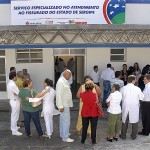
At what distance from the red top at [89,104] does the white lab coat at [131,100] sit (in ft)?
2.85

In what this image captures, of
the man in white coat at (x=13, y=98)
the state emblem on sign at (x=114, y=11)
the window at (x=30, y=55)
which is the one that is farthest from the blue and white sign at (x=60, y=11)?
the man in white coat at (x=13, y=98)

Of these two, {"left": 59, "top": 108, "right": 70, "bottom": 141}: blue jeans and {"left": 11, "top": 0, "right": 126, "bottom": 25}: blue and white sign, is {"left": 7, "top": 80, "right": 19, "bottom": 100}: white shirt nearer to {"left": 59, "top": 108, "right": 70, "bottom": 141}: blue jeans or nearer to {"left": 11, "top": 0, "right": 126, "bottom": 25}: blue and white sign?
{"left": 59, "top": 108, "right": 70, "bottom": 141}: blue jeans

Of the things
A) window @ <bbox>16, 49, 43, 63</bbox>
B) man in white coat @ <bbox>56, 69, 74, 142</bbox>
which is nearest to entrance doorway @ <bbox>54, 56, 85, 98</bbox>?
window @ <bbox>16, 49, 43, 63</bbox>

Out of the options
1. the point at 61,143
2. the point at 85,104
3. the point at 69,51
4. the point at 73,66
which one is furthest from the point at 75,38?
the point at 61,143

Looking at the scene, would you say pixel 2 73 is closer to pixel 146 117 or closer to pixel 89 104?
pixel 89 104

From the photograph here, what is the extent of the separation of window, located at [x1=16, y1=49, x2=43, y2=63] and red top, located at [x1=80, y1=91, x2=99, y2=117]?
5.81 meters

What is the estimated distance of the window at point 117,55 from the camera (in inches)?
469

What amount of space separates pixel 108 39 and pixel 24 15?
11.2 ft

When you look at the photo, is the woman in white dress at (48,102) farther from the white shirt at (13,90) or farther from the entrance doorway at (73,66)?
the entrance doorway at (73,66)

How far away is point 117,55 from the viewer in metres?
11.9

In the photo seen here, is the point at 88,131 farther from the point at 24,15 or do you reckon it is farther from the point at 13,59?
the point at 13,59

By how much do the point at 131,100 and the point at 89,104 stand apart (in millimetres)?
1114

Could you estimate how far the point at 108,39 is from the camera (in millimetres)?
10930

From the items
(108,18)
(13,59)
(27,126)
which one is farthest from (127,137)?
(13,59)
